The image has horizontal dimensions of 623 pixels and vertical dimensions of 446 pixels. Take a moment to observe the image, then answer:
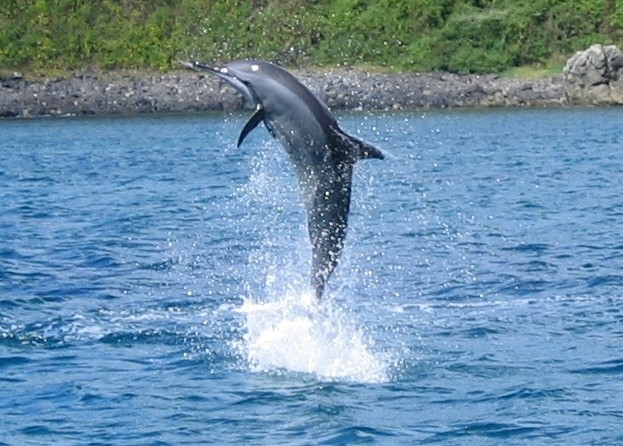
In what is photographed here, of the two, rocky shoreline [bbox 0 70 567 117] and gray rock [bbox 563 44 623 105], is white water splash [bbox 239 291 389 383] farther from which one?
gray rock [bbox 563 44 623 105]

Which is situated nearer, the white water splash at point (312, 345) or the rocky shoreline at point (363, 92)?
the white water splash at point (312, 345)

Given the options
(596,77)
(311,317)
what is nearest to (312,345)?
(311,317)

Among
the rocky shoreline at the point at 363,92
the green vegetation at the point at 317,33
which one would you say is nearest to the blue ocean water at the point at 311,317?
the rocky shoreline at the point at 363,92

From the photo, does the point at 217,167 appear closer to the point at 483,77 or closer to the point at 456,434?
the point at 456,434

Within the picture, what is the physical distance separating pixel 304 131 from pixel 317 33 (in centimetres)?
7879

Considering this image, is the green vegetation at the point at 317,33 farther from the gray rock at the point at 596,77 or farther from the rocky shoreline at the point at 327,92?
the gray rock at the point at 596,77

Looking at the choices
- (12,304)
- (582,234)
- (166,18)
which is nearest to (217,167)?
(582,234)

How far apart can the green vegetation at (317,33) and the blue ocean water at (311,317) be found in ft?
171

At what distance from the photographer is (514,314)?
17.8m

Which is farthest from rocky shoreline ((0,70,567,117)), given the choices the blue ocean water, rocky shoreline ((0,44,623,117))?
the blue ocean water

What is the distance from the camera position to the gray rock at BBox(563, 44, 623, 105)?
252 ft

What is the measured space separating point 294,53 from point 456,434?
7615 centimetres

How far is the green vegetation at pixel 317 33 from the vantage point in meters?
88.0

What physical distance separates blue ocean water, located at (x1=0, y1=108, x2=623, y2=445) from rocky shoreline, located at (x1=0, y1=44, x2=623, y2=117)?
139 feet
